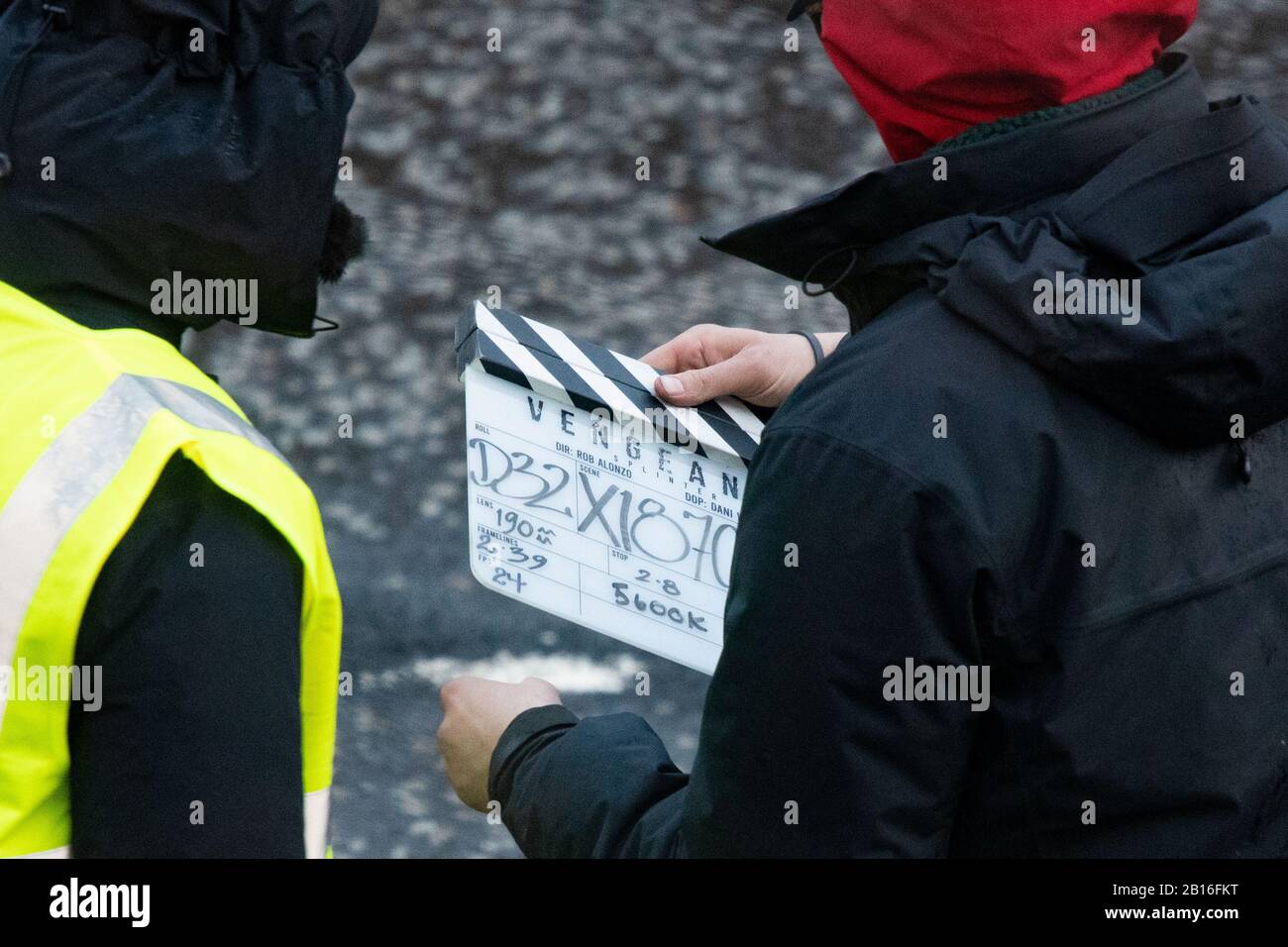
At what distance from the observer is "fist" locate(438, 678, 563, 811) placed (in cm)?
156

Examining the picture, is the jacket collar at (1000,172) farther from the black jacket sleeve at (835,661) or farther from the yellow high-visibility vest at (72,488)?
the yellow high-visibility vest at (72,488)

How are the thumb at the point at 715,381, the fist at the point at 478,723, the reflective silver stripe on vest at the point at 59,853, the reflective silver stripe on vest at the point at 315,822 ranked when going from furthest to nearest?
the thumb at the point at 715,381 < the fist at the point at 478,723 < the reflective silver stripe on vest at the point at 315,822 < the reflective silver stripe on vest at the point at 59,853

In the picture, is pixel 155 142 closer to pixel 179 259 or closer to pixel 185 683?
pixel 179 259

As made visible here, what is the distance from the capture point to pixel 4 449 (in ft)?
3.94

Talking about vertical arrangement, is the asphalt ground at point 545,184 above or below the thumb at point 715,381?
above

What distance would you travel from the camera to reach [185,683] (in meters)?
1.17

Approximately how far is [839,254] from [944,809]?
0.45 metres

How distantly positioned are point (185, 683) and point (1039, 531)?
0.63 metres

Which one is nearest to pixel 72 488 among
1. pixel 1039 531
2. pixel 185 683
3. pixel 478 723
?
pixel 185 683

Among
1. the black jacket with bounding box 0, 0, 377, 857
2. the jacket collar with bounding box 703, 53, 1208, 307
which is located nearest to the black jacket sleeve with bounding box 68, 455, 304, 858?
the black jacket with bounding box 0, 0, 377, 857

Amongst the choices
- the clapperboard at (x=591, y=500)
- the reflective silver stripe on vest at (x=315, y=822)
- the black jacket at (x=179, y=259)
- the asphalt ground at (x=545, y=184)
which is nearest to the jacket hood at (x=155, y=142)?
the black jacket at (x=179, y=259)

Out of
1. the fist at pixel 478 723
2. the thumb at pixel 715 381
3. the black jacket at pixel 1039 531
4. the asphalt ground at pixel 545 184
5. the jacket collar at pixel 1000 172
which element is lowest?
the fist at pixel 478 723

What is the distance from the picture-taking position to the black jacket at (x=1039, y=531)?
1110mm

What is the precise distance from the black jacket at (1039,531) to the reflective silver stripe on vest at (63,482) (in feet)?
1.56
